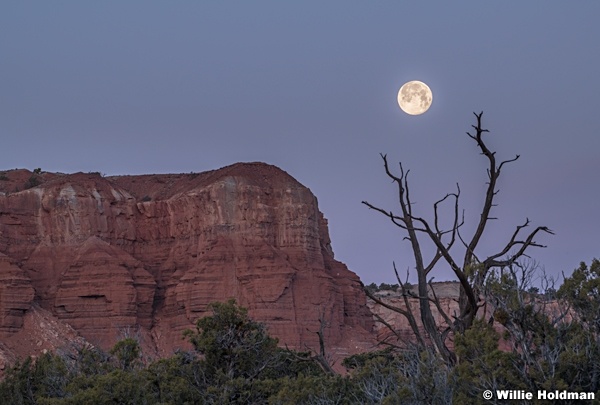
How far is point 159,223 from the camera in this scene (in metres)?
94.4

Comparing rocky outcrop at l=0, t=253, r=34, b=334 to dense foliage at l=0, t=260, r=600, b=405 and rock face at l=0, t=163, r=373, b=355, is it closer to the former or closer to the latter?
rock face at l=0, t=163, r=373, b=355

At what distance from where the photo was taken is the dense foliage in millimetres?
20641

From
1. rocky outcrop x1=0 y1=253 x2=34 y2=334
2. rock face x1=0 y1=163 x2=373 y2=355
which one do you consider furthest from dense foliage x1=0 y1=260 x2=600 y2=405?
rock face x1=0 y1=163 x2=373 y2=355

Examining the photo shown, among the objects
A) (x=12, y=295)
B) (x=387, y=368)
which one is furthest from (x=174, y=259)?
(x=387, y=368)

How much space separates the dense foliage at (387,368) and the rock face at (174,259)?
38214 millimetres

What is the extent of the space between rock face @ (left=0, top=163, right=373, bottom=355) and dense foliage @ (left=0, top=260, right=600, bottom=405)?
125 feet

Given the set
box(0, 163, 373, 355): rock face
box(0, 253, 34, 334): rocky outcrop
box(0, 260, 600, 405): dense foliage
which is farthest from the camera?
box(0, 163, 373, 355): rock face

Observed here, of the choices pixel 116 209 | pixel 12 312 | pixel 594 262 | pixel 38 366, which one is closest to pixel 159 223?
pixel 116 209

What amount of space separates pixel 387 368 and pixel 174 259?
62252 mm

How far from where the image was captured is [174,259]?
9200cm

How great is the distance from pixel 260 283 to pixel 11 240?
20.5 meters

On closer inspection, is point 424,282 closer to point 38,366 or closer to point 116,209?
point 38,366

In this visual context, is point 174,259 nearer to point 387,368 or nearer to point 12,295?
point 12,295

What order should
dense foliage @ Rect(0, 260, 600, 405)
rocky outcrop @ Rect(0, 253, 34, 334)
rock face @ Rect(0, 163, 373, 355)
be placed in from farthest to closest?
rock face @ Rect(0, 163, 373, 355) → rocky outcrop @ Rect(0, 253, 34, 334) → dense foliage @ Rect(0, 260, 600, 405)
